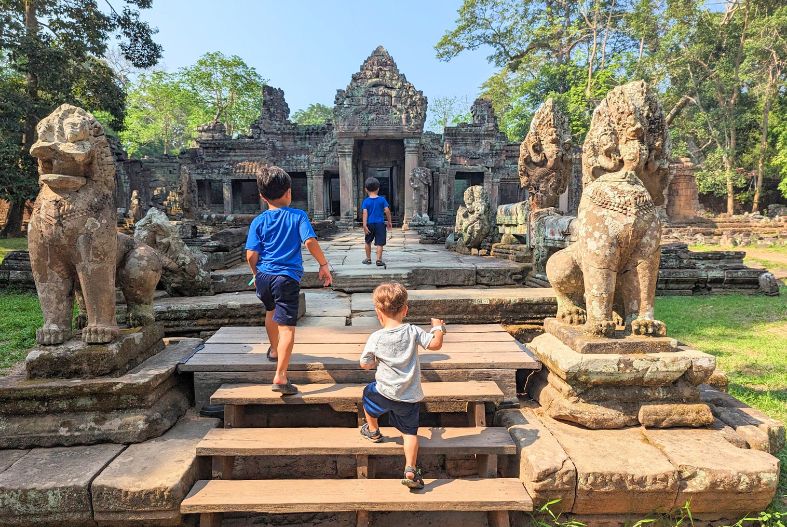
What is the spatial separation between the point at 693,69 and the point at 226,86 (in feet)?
102

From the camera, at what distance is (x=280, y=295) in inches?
108

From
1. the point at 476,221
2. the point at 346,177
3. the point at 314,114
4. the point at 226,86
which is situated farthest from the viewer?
the point at 314,114

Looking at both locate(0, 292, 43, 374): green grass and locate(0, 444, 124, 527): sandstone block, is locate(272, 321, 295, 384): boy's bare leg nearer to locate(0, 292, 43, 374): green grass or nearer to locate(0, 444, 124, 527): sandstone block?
locate(0, 444, 124, 527): sandstone block

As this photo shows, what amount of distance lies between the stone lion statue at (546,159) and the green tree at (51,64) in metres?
13.0

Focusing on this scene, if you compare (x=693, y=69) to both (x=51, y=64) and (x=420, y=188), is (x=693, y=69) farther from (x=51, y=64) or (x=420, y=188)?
(x=51, y=64)

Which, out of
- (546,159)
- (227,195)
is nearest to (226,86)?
(227,195)

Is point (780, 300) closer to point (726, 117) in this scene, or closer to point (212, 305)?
point (212, 305)

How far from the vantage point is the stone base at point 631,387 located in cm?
249

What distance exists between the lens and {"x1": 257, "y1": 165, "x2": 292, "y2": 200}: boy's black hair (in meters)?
2.81

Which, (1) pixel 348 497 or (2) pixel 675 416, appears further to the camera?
(2) pixel 675 416

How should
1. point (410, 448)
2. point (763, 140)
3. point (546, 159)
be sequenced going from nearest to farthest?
point (410, 448) → point (546, 159) → point (763, 140)

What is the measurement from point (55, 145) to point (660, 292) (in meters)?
9.04

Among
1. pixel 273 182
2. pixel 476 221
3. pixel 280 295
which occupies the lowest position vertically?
pixel 280 295

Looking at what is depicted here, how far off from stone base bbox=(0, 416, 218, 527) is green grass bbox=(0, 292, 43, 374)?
8.47ft
